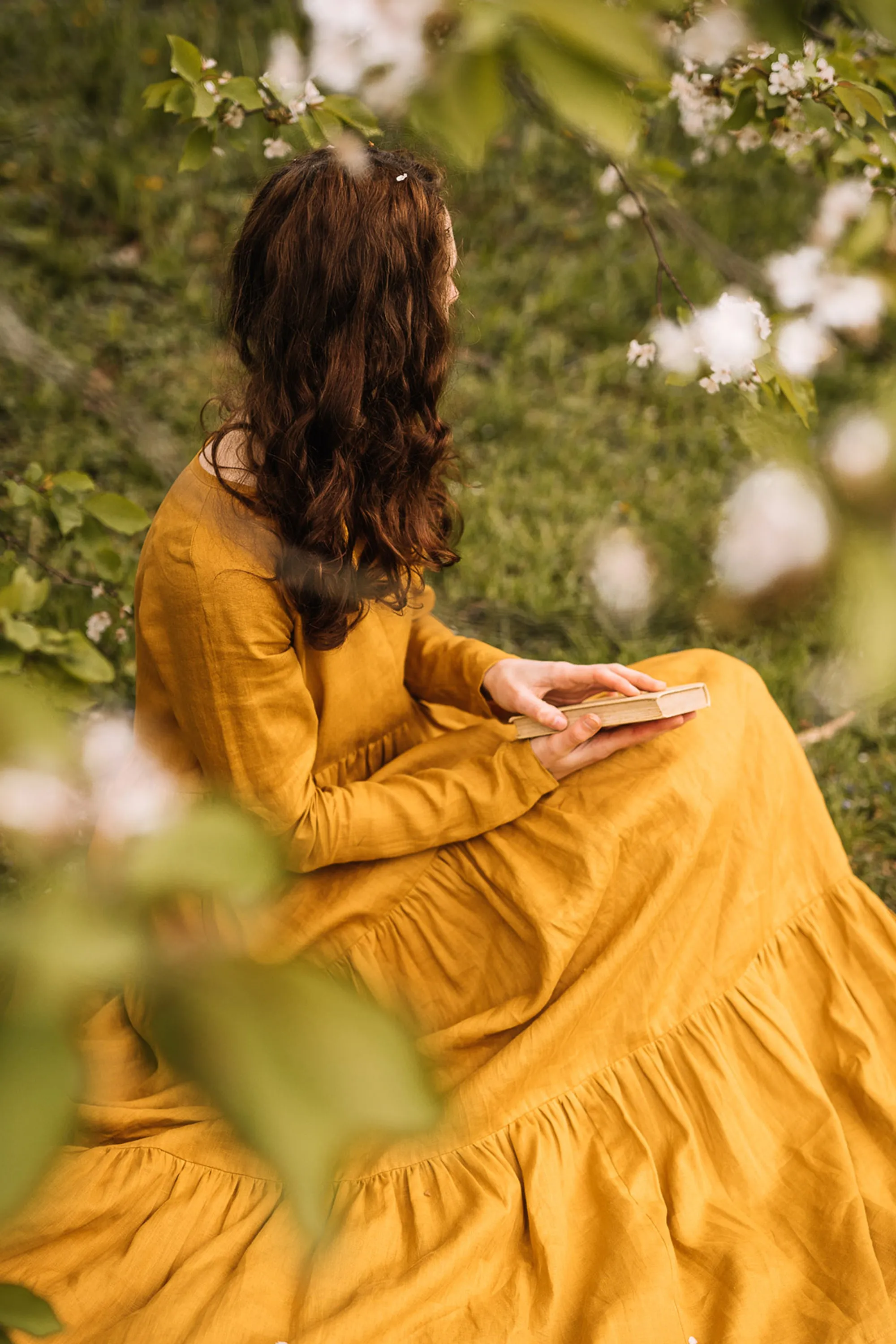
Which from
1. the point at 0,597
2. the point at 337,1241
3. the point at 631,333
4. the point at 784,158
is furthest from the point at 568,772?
the point at 631,333

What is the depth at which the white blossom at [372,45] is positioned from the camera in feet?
2.14

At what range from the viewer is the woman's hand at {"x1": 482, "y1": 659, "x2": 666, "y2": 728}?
48.7 inches

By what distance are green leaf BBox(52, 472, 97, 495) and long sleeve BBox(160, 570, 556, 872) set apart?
0.49 metres

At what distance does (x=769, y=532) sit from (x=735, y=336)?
31.5 inches

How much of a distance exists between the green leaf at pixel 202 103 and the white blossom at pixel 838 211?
104cm

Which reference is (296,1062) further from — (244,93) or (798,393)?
(244,93)

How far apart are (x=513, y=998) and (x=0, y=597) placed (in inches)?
32.6

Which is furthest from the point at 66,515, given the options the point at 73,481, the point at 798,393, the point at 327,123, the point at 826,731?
the point at 826,731

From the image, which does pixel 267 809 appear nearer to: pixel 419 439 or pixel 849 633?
pixel 419 439

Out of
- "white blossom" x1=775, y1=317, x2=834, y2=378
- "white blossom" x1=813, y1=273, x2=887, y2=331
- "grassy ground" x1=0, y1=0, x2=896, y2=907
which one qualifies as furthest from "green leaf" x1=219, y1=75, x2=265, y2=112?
"white blossom" x1=813, y1=273, x2=887, y2=331

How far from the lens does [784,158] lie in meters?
1.55

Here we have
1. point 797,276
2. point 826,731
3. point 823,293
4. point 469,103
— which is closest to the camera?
point 469,103

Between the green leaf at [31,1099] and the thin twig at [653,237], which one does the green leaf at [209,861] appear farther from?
the thin twig at [653,237]

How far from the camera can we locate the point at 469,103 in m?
0.49
